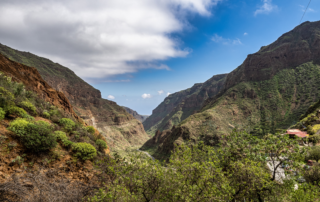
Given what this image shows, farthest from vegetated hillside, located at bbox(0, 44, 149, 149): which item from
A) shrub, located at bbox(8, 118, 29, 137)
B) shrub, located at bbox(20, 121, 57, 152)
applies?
shrub, located at bbox(8, 118, 29, 137)

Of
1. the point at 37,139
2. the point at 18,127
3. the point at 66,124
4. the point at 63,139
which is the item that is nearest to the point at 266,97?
the point at 66,124

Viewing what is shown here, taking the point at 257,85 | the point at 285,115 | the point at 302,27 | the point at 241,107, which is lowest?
the point at 285,115

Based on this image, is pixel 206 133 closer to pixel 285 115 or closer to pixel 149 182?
pixel 285 115

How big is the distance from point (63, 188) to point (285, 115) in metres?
88.3

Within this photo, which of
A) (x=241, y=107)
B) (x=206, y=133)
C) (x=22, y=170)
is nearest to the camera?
(x=22, y=170)

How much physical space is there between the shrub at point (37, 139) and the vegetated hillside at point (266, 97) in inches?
1870

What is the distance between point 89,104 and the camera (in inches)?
4414

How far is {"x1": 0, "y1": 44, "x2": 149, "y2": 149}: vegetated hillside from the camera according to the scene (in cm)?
9756

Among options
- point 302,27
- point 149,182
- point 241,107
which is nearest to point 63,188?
point 149,182

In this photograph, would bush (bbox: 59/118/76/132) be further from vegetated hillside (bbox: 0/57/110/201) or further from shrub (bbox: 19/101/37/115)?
shrub (bbox: 19/101/37/115)

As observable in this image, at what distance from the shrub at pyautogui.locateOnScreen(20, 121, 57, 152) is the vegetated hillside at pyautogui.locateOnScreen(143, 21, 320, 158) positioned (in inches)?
1870

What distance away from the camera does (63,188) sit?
7.67 meters

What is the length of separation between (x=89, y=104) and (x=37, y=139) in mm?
114811

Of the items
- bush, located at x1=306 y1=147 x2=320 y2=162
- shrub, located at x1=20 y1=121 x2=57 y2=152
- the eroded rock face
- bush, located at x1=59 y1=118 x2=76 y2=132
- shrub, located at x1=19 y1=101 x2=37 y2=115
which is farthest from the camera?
the eroded rock face
